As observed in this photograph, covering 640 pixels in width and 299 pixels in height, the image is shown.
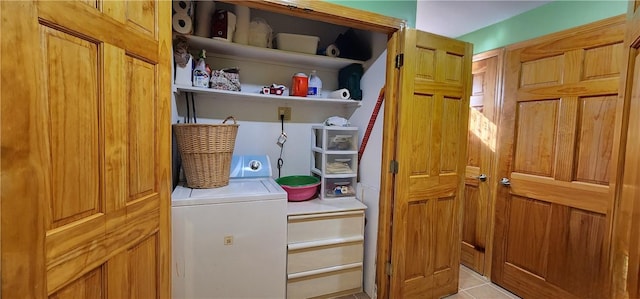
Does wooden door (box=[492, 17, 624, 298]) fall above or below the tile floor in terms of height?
above

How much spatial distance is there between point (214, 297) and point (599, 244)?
2.33 meters

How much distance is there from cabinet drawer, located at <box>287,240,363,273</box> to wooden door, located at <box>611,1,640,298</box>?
1.34m

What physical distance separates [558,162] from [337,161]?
150cm

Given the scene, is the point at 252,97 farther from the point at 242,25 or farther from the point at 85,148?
the point at 85,148

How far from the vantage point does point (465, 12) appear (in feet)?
7.47

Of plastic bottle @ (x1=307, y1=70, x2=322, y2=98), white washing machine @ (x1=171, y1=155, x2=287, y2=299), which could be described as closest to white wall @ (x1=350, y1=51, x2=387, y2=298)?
plastic bottle @ (x1=307, y1=70, x2=322, y2=98)

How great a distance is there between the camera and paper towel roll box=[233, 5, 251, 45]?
6.17 feet

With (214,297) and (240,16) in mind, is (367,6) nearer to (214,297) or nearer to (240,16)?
(240,16)

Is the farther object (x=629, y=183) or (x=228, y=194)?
(x=228, y=194)

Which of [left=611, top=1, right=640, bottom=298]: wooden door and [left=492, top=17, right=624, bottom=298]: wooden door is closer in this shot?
[left=611, top=1, right=640, bottom=298]: wooden door

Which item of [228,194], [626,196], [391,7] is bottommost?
[228,194]

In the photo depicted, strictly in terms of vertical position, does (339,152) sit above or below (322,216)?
above

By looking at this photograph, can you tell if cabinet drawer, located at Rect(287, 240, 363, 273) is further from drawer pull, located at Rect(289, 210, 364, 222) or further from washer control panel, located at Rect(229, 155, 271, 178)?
washer control panel, located at Rect(229, 155, 271, 178)

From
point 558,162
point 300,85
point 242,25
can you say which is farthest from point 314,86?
point 558,162
